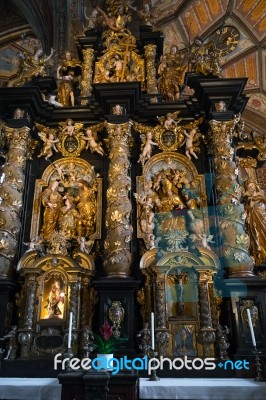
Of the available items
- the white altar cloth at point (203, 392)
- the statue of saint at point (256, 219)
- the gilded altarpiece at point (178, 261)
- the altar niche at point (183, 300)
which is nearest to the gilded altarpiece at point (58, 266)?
the gilded altarpiece at point (178, 261)

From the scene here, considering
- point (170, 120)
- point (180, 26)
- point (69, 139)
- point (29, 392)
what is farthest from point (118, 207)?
point (180, 26)

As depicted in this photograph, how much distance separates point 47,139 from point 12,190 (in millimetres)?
1619

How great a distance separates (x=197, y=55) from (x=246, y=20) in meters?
8.39

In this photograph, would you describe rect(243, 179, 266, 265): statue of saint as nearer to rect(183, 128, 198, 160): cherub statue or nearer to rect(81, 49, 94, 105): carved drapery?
rect(183, 128, 198, 160): cherub statue

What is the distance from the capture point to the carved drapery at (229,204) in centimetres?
683

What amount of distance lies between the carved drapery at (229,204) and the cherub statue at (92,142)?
2.51 meters

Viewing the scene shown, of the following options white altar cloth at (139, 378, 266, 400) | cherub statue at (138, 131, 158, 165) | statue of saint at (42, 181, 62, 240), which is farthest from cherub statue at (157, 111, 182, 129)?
white altar cloth at (139, 378, 266, 400)

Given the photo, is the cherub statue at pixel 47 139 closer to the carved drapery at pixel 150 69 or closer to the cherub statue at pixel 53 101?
the cherub statue at pixel 53 101

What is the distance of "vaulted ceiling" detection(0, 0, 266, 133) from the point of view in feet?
45.1

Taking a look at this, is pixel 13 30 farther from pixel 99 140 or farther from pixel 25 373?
pixel 25 373

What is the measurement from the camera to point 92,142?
28.3 ft

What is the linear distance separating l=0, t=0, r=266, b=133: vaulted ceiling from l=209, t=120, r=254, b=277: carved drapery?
7094 mm

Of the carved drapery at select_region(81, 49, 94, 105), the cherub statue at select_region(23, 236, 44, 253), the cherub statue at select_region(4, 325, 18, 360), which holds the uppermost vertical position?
the carved drapery at select_region(81, 49, 94, 105)

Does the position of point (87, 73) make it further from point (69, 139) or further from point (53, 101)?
point (69, 139)
